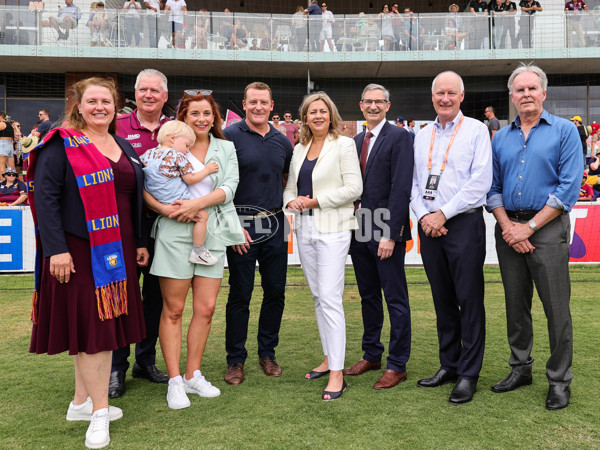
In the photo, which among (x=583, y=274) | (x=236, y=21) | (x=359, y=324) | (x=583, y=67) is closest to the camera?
(x=359, y=324)

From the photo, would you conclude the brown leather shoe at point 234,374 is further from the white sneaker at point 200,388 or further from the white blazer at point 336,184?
the white blazer at point 336,184

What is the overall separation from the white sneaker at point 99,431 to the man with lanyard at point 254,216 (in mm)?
1049

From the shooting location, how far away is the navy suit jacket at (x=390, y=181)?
11.7 feet

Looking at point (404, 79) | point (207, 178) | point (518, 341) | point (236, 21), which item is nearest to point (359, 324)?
point (518, 341)

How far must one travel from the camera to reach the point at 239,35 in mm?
15508

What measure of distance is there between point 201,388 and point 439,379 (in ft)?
5.56

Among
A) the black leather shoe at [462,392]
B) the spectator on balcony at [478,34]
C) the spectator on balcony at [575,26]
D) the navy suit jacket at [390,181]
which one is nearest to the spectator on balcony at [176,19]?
the spectator on balcony at [478,34]

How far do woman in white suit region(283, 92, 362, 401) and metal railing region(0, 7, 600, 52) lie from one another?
12.8 metres

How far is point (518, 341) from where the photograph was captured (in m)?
3.56

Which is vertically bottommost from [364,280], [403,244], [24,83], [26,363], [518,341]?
[26,363]

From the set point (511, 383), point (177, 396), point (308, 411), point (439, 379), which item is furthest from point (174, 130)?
point (511, 383)

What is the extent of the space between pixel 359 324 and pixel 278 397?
2.23 m

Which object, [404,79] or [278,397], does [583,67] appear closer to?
[404,79]

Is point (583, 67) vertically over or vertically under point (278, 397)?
over
